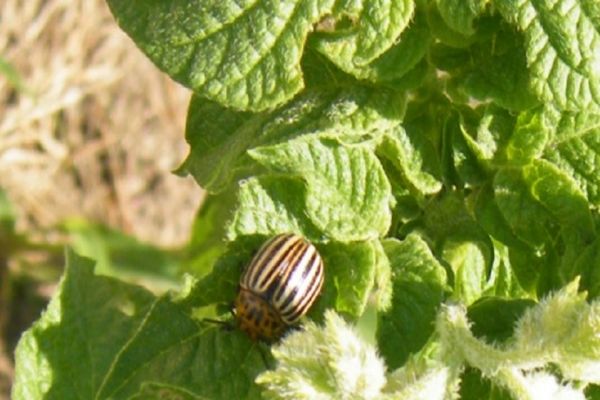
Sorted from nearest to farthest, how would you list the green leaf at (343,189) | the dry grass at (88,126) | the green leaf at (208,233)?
the green leaf at (343,189) < the green leaf at (208,233) < the dry grass at (88,126)

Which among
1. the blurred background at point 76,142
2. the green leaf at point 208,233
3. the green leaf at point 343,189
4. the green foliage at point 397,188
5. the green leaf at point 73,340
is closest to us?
the green foliage at point 397,188

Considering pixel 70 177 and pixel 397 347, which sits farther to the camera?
pixel 70 177

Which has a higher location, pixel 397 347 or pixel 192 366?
pixel 397 347

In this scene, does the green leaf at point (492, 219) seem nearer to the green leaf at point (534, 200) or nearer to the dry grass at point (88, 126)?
the green leaf at point (534, 200)

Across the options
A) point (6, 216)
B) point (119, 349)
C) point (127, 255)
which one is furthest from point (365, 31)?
point (6, 216)

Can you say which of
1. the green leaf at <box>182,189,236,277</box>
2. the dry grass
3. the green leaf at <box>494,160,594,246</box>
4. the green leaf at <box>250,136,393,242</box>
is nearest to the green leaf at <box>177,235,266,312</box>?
the green leaf at <box>250,136,393,242</box>

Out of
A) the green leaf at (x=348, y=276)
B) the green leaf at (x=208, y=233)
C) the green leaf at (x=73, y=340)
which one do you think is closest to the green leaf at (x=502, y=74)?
the green leaf at (x=348, y=276)

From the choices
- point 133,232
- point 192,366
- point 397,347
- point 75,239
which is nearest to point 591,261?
point 397,347

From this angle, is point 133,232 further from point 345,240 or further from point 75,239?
point 345,240
